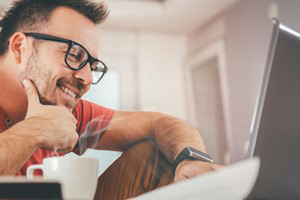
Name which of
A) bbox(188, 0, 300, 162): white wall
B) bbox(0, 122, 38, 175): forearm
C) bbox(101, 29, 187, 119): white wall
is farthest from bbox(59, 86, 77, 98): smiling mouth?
bbox(101, 29, 187, 119): white wall

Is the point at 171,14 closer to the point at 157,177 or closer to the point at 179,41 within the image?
the point at 179,41

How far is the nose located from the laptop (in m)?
0.44

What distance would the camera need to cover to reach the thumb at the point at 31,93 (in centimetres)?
80

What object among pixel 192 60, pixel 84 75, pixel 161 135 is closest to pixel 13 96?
pixel 84 75

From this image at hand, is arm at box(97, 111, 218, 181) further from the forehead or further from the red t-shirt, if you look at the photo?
the forehead

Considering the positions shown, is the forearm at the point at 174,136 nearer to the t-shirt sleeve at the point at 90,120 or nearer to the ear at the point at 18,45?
the t-shirt sleeve at the point at 90,120

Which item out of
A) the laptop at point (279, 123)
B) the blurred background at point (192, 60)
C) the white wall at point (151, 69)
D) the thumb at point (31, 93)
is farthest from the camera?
the white wall at point (151, 69)

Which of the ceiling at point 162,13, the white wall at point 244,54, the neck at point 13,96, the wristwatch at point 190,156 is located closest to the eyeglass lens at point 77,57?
the neck at point 13,96

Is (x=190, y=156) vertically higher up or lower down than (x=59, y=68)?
lower down

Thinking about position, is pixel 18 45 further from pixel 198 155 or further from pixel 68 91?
pixel 198 155

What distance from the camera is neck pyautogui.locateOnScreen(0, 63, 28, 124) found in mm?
877

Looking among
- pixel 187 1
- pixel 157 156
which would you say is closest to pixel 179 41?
pixel 187 1

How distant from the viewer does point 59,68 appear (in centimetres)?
89

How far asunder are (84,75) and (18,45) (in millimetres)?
189
